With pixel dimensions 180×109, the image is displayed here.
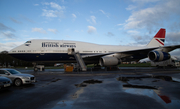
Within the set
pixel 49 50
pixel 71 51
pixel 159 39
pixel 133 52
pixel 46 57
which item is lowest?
pixel 46 57

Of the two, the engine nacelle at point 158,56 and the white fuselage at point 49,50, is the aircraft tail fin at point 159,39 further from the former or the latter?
the white fuselage at point 49,50

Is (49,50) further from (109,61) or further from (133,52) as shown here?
(133,52)

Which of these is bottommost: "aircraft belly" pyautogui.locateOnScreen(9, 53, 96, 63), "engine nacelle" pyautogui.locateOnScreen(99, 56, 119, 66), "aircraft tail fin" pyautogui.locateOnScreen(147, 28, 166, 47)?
"engine nacelle" pyautogui.locateOnScreen(99, 56, 119, 66)

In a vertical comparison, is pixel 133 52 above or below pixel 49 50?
below

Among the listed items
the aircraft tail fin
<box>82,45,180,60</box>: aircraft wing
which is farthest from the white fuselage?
the aircraft tail fin

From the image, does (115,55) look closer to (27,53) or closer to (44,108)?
(27,53)

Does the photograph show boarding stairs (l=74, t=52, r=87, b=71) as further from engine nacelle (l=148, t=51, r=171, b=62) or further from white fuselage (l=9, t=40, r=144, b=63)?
engine nacelle (l=148, t=51, r=171, b=62)

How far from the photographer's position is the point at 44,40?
20.8 m

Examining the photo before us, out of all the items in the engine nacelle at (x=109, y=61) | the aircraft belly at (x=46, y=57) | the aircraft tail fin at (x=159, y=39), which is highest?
the aircraft tail fin at (x=159, y=39)

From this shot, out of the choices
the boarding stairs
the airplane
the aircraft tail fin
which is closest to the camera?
the boarding stairs

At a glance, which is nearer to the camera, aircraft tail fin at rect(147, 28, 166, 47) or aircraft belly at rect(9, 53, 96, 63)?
aircraft belly at rect(9, 53, 96, 63)

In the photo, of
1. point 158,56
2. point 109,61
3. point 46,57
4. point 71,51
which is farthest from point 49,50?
point 158,56

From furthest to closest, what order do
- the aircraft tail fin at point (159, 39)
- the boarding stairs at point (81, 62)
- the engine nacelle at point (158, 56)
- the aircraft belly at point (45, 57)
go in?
1. the aircraft tail fin at point (159, 39)
2. the aircraft belly at point (45, 57)
3. the boarding stairs at point (81, 62)
4. the engine nacelle at point (158, 56)

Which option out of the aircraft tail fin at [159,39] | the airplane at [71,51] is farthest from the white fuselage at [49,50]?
Result: the aircraft tail fin at [159,39]
